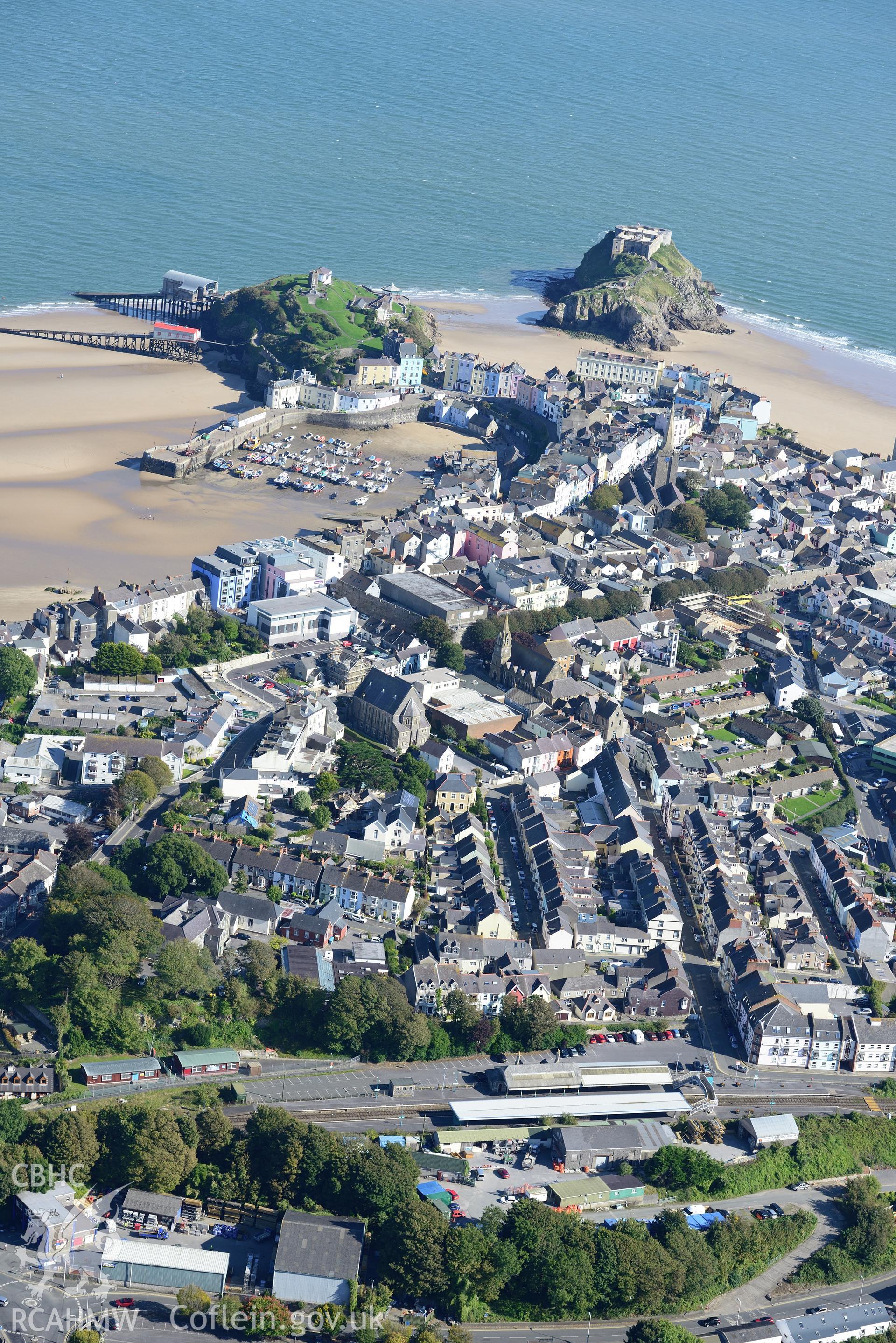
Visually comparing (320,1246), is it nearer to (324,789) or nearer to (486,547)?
(324,789)

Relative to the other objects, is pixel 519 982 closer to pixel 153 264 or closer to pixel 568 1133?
pixel 568 1133

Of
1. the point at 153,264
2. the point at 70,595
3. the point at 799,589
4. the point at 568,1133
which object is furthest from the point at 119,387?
the point at 568,1133

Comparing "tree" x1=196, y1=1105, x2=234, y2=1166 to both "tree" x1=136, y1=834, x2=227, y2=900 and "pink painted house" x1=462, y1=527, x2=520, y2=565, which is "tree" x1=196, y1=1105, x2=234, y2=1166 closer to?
"tree" x1=136, y1=834, x2=227, y2=900

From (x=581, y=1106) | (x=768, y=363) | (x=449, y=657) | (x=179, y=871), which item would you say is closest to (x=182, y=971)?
(x=179, y=871)

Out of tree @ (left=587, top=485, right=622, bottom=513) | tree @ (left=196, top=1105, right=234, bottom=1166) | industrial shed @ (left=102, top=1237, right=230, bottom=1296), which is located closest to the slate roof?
industrial shed @ (left=102, top=1237, right=230, bottom=1296)

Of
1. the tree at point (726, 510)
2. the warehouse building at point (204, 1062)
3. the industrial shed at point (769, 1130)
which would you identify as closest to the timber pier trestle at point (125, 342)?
the tree at point (726, 510)

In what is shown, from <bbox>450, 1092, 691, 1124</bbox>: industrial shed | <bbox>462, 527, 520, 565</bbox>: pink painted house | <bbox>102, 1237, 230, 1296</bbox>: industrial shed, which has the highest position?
<bbox>462, 527, 520, 565</bbox>: pink painted house
